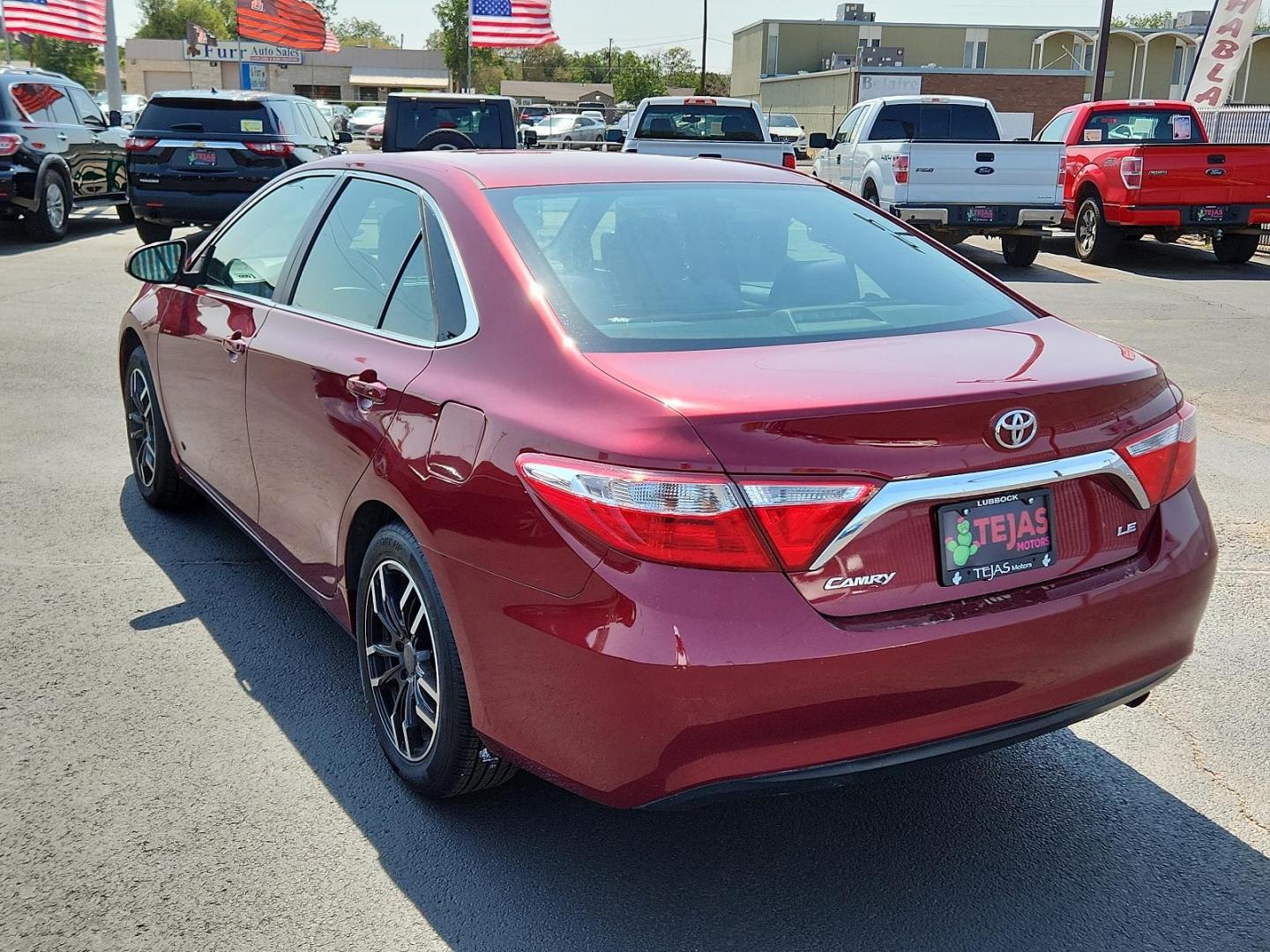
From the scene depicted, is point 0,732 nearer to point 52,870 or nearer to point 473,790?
point 52,870

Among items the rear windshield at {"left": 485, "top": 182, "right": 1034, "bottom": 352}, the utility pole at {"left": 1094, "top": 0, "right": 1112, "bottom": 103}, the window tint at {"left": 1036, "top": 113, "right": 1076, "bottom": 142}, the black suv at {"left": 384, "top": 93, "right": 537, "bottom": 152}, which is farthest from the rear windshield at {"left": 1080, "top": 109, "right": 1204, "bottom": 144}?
the rear windshield at {"left": 485, "top": 182, "right": 1034, "bottom": 352}

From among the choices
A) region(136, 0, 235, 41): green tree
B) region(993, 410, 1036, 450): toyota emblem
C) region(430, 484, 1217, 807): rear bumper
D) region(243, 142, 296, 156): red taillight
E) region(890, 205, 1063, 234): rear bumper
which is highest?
region(136, 0, 235, 41): green tree

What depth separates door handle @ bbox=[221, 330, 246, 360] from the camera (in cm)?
432

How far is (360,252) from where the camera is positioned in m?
3.90

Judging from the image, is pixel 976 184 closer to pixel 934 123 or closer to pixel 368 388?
pixel 934 123

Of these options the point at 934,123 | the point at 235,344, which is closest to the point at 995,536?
the point at 235,344

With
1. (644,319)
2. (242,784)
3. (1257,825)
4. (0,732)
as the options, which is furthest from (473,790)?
(1257,825)

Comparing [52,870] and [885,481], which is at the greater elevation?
[885,481]

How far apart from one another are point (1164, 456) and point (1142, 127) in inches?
655

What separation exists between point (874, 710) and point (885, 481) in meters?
0.47

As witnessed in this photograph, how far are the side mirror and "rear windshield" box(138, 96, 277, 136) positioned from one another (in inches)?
429

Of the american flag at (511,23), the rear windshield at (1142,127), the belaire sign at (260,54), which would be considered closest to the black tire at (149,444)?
the rear windshield at (1142,127)

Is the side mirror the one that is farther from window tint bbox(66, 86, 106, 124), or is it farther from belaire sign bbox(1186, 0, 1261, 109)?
belaire sign bbox(1186, 0, 1261, 109)

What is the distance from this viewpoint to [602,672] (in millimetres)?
2568
